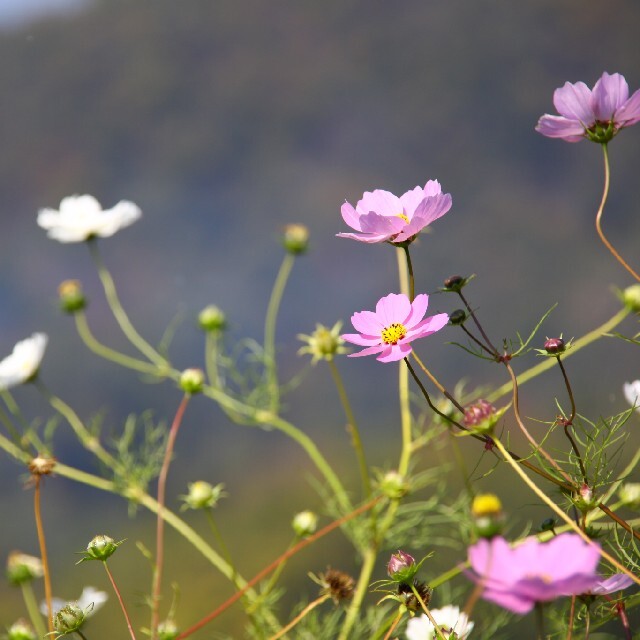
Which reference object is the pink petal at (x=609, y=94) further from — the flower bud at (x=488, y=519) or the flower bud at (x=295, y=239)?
the flower bud at (x=295, y=239)

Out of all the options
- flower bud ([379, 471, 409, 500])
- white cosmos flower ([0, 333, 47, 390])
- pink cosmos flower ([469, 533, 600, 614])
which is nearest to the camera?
pink cosmos flower ([469, 533, 600, 614])

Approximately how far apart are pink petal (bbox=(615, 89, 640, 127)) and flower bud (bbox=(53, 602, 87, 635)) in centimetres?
34

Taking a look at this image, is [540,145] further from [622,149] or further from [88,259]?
[88,259]

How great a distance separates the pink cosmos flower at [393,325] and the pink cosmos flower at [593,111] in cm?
10

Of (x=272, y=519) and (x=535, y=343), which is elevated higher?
(x=535, y=343)

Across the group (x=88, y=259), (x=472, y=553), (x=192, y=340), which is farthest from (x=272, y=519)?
(x=472, y=553)

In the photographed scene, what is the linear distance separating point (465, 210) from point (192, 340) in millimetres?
381

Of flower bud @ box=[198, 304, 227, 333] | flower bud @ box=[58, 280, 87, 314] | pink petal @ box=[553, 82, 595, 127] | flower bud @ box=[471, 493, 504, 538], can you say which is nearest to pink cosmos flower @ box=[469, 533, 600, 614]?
flower bud @ box=[471, 493, 504, 538]

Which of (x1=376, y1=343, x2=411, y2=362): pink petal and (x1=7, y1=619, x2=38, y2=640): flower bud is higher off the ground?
(x1=376, y1=343, x2=411, y2=362): pink petal

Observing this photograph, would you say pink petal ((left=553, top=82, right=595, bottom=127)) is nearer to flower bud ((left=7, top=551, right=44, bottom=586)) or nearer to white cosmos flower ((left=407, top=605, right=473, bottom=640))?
white cosmos flower ((left=407, top=605, right=473, bottom=640))

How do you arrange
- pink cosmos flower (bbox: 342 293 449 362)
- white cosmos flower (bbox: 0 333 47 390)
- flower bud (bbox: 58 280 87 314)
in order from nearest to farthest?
pink cosmos flower (bbox: 342 293 449 362)
white cosmos flower (bbox: 0 333 47 390)
flower bud (bbox: 58 280 87 314)

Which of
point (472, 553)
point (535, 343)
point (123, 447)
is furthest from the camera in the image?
point (535, 343)

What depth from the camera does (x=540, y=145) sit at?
3.15 ft

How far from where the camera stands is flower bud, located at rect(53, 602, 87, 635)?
0.34 m
